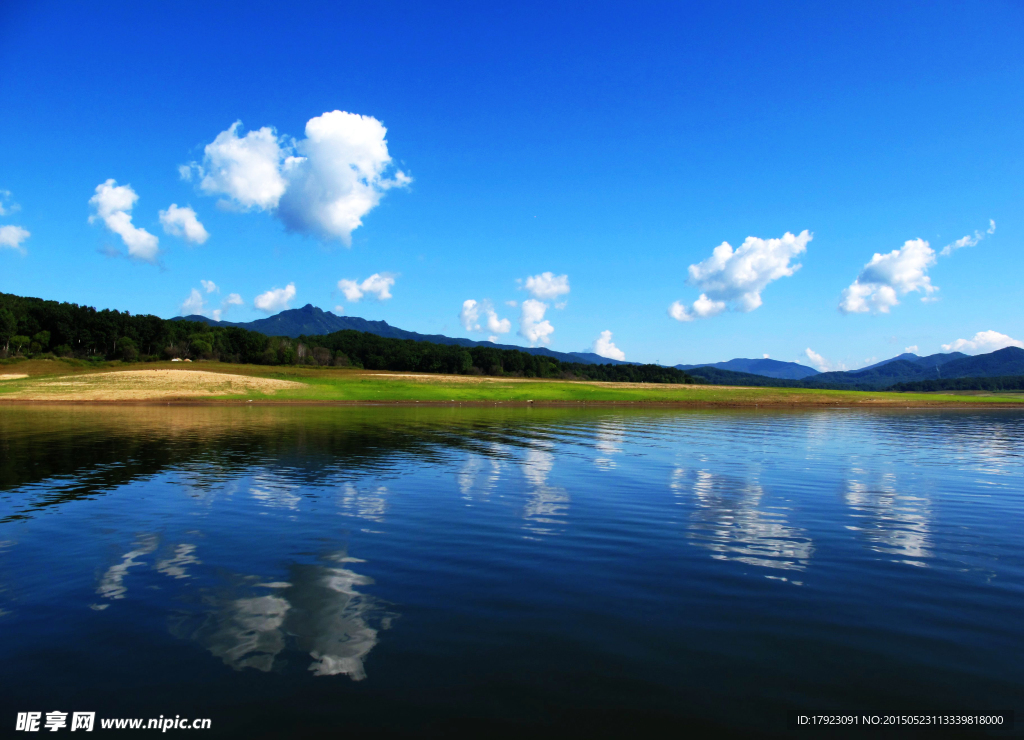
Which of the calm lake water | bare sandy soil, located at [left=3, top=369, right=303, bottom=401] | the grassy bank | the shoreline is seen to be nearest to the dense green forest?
the grassy bank

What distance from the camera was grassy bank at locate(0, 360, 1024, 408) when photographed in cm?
7788

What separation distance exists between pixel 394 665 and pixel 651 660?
3.59 metres

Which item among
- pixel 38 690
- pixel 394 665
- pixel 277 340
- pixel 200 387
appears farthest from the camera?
pixel 277 340

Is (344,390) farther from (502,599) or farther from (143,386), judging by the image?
(502,599)

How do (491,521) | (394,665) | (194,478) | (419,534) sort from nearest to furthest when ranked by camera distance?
(394,665), (419,534), (491,521), (194,478)

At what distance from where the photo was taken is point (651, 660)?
7625mm

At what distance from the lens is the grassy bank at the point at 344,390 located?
77.9 metres

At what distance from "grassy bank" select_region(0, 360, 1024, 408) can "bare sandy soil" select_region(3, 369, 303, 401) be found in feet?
0.38

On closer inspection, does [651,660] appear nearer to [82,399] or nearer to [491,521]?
[491,521]

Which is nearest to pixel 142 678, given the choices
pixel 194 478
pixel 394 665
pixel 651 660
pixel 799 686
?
pixel 394 665

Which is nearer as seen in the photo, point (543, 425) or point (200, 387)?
point (543, 425)

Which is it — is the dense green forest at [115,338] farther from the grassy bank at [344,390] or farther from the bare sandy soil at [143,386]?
the bare sandy soil at [143,386]

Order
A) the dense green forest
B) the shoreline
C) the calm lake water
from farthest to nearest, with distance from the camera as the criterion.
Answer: the dense green forest
the shoreline
the calm lake water

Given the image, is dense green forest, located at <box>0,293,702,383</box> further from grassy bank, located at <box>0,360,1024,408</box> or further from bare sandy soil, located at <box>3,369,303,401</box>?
bare sandy soil, located at <box>3,369,303,401</box>
